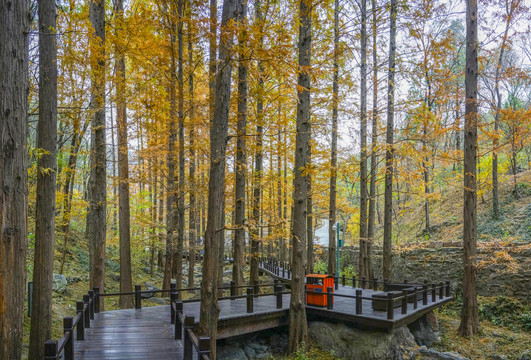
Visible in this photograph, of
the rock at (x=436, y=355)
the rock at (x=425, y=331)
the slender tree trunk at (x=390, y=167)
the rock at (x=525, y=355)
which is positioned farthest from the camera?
the slender tree trunk at (x=390, y=167)

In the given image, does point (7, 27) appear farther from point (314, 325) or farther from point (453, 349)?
point (453, 349)

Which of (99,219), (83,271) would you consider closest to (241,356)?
(99,219)

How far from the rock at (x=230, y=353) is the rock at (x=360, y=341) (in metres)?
2.15

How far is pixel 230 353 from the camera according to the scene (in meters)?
9.59

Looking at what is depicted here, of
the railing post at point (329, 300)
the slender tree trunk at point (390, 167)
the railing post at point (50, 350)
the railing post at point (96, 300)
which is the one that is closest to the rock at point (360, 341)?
the railing post at point (329, 300)

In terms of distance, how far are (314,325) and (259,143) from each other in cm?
693

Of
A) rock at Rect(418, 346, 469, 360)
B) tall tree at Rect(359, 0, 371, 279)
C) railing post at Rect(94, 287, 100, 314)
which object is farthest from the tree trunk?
tall tree at Rect(359, 0, 371, 279)

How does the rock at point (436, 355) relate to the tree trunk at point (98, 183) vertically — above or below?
below

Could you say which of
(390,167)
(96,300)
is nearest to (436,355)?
(390,167)

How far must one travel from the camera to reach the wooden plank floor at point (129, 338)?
6633mm

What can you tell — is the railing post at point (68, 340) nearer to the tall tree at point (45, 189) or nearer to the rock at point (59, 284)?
the tall tree at point (45, 189)

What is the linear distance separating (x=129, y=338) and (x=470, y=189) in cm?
1037

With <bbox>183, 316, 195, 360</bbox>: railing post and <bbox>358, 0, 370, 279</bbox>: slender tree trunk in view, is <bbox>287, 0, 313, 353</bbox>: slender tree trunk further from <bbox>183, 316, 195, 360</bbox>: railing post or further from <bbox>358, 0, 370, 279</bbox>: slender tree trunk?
<bbox>358, 0, 370, 279</bbox>: slender tree trunk

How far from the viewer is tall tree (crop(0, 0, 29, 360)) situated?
5.28 meters
